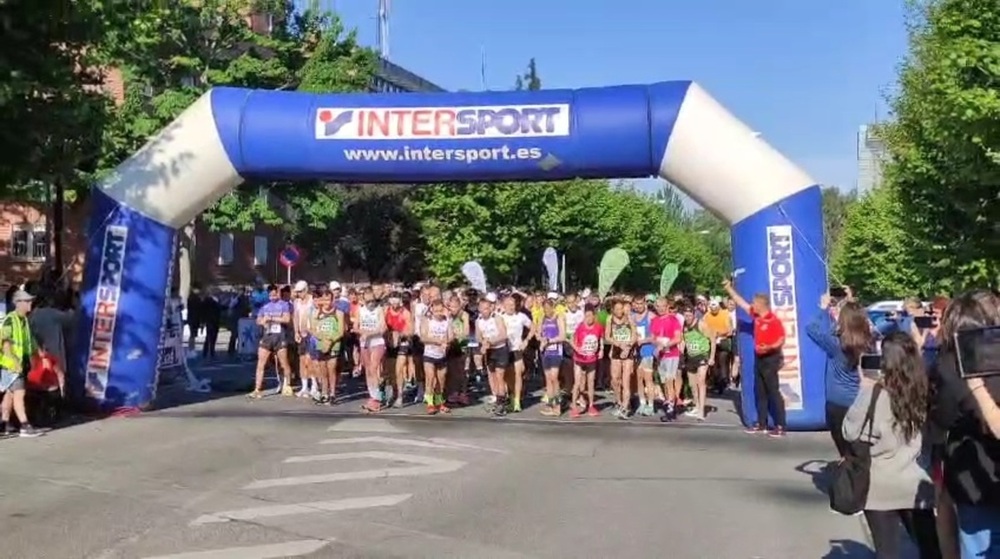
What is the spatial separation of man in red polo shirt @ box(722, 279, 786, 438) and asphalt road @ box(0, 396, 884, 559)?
1.06 ft

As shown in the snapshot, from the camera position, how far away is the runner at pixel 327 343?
15.9m

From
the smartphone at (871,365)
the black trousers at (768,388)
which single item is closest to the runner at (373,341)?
the black trousers at (768,388)

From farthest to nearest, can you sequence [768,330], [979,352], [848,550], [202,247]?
[202,247] < [768,330] < [848,550] < [979,352]

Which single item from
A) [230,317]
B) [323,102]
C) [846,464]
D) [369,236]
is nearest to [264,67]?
[230,317]

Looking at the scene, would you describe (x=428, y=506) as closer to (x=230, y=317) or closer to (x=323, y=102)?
(x=323, y=102)

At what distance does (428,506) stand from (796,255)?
6286mm

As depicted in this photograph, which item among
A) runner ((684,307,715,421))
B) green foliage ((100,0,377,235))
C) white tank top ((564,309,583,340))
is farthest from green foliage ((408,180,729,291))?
runner ((684,307,715,421))

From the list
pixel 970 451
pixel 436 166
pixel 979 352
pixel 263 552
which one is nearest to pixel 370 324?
pixel 436 166

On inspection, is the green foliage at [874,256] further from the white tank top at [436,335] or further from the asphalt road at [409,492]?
the asphalt road at [409,492]

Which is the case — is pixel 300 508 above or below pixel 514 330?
below

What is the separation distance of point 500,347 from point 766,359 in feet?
12.2

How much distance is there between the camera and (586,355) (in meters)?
15.3

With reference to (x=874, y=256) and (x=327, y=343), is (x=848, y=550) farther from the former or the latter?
(x=874, y=256)

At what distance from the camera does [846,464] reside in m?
5.57
